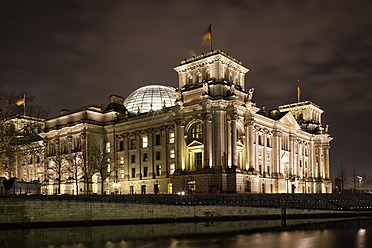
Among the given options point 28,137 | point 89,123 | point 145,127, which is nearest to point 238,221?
point 28,137

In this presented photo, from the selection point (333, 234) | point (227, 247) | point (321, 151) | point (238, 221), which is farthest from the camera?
point (321, 151)

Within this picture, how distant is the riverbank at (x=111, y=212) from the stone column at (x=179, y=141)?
30565 millimetres

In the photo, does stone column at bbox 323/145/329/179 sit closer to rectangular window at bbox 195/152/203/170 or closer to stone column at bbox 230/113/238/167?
stone column at bbox 230/113/238/167

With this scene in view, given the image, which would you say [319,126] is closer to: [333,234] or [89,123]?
[89,123]

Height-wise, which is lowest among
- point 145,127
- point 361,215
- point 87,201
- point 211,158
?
point 361,215

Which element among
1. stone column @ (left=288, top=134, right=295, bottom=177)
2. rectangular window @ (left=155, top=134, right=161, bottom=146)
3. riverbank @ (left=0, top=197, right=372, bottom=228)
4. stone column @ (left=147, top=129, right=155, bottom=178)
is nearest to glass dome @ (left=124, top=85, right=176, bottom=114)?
stone column @ (left=147, top=129, right=155, bottom=178)

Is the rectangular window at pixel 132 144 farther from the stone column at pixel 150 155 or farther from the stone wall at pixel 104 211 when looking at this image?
the stone wall at pixel 104 211

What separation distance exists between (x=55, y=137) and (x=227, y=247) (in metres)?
86.6

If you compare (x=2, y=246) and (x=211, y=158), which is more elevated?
(x=211, y=158)

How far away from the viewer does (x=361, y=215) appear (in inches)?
2489

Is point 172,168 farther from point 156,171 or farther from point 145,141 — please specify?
point 145,141

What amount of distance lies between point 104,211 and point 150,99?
70126 millimetres

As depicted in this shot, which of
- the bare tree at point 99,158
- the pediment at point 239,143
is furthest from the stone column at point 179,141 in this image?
the bare tree at point 99,158

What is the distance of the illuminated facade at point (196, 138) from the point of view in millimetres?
81250
